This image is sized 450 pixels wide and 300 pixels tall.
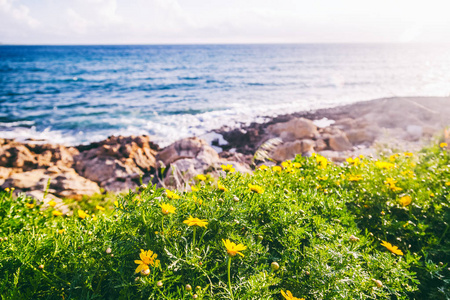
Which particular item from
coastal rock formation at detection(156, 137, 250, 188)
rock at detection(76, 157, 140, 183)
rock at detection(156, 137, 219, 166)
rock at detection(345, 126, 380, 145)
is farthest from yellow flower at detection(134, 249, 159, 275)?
rock at detection(345, 126, 380, 145)

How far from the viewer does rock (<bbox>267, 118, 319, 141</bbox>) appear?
35.6ft

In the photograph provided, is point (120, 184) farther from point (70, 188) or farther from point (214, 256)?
point (214, 256)

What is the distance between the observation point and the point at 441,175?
339cm

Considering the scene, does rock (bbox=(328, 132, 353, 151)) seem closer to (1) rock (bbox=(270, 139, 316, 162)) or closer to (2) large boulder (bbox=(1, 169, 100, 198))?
(1) rock (bbox=(270, 139, 316, 162))

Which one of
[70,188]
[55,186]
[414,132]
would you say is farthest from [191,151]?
[414,132]

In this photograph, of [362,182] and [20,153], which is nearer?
[362,182]

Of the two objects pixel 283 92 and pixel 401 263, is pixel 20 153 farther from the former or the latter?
pixel 283 92

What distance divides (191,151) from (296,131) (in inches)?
199

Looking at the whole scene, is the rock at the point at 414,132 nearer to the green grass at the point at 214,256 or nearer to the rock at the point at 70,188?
the green grass at the point at 214,256

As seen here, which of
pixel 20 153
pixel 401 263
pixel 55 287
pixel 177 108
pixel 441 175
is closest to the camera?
pixel 55 287

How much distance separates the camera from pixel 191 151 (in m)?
8.62

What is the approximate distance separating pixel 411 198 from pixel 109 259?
310 centimetres

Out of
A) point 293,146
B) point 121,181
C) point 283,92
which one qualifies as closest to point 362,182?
point 293,146

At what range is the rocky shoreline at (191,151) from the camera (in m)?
6.60
